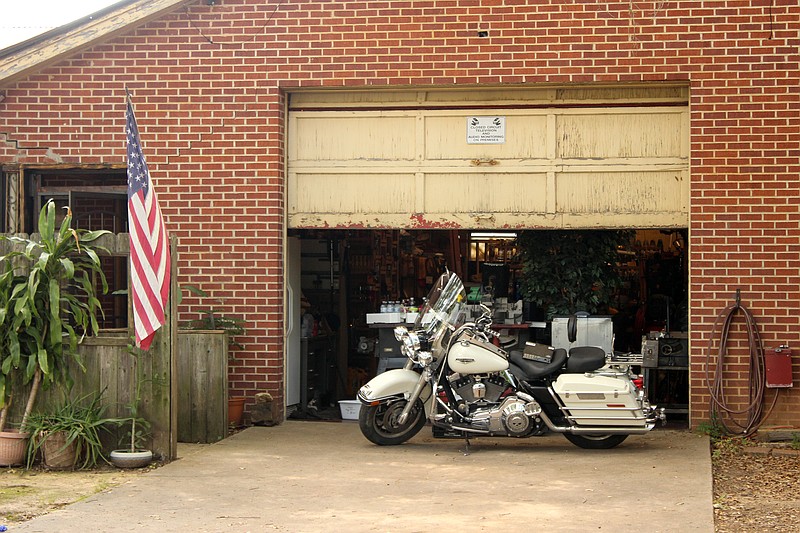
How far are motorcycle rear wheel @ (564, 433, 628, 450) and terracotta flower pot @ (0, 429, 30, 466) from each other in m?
4.42

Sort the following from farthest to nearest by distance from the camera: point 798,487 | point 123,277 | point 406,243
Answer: point 406,243, point 123,277, point 798,487

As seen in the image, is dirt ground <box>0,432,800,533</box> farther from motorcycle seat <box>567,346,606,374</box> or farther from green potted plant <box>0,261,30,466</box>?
motorcycle seat <box>567,346,606,374</box>

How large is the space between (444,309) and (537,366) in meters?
0.94

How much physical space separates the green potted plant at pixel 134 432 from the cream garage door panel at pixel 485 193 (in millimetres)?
3488

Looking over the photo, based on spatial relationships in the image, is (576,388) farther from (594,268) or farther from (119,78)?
(119,78)

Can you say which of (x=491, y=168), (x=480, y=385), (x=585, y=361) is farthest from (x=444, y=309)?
(x=491, y=168)

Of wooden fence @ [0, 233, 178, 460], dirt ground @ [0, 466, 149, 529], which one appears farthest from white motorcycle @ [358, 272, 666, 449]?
dirt ground @ [0, 466, 149, 529]

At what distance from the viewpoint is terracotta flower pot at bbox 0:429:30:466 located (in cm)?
857

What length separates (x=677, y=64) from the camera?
10352 millimetres

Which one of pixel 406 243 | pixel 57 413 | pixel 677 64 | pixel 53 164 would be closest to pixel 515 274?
pixel 406 243

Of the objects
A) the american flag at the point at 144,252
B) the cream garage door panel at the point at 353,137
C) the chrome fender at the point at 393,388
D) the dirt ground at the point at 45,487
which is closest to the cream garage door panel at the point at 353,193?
the cream garage door panel at the point at 353,137

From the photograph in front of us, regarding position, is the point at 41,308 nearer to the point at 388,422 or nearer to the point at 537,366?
the point at 388,422

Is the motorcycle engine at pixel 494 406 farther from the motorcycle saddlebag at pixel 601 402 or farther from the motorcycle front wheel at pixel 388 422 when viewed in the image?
the motorcycle front wheel at pixel 388 422

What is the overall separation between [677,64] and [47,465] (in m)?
6.55
